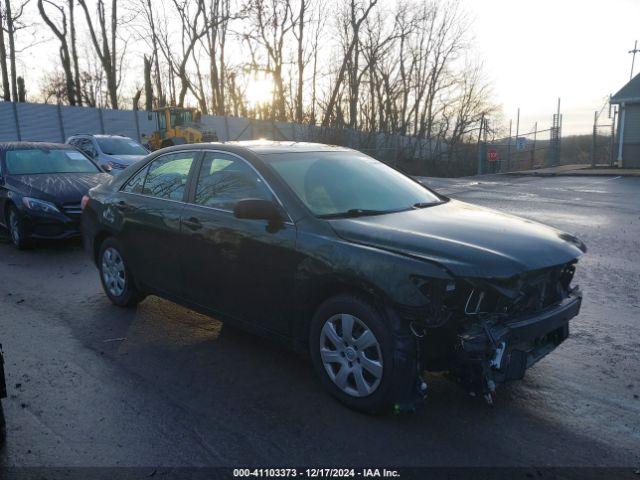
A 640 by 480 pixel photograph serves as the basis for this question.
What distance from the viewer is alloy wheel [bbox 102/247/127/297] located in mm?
5297

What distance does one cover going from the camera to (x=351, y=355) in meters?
3.32

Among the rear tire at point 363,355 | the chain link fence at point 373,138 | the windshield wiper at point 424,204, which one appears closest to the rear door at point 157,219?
the rear tire at point 363,355

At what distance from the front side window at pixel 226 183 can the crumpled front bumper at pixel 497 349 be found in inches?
66.9

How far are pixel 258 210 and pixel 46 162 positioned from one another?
6.90m

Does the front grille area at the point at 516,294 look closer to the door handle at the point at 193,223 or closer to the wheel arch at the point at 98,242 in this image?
the door handle at the point at 193,223

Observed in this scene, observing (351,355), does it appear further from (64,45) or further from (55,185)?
(64,45)

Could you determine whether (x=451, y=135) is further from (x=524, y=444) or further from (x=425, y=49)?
(x=524, y=444)

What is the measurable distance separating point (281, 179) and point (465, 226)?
4.32 feet

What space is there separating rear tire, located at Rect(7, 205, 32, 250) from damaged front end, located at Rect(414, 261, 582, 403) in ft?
22.6

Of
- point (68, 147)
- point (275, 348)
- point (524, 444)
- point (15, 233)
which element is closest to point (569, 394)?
point (524, 444)

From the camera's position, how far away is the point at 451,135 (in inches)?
1887

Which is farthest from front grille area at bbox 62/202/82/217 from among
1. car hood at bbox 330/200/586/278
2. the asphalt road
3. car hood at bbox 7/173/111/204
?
car hood at bbox 330/200/586/278

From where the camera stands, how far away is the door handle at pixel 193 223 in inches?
168

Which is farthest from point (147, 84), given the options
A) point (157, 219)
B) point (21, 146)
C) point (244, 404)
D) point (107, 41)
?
point (244, 404)
